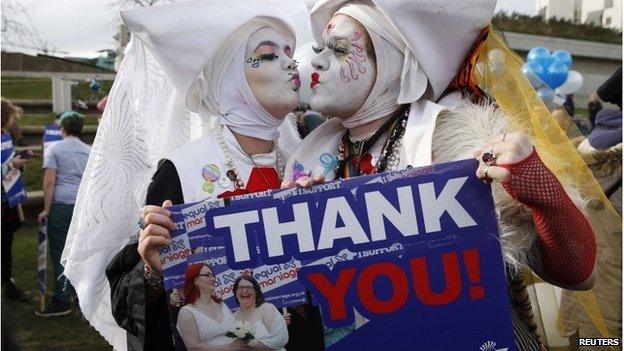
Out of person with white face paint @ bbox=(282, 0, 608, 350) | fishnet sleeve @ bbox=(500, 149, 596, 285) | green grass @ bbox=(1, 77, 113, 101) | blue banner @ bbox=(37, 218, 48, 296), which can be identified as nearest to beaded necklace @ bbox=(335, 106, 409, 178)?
person with white face paint @ bbox=(282, 0, 608, 350)

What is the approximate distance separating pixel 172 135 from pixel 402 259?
106cm

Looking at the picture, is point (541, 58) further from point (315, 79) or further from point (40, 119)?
point (40, 119)

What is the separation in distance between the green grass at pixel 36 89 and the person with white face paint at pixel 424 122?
46.2 ft

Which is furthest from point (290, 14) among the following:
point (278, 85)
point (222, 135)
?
point (222, 135)

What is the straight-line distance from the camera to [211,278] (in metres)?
1.70

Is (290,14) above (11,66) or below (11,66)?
Answer: below

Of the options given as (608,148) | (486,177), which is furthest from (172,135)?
(608,148)

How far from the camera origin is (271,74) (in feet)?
7.24

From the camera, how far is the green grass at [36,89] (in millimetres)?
15781

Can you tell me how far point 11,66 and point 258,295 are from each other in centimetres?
1916

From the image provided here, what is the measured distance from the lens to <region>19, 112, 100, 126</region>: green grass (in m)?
12.9

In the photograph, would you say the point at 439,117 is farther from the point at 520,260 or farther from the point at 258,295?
the point at 258,295

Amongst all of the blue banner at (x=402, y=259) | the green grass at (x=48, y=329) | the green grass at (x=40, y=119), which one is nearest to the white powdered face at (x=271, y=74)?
the blue banner at (x=402, y=259)

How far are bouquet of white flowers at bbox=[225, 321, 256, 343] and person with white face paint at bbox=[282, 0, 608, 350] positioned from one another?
353mm
